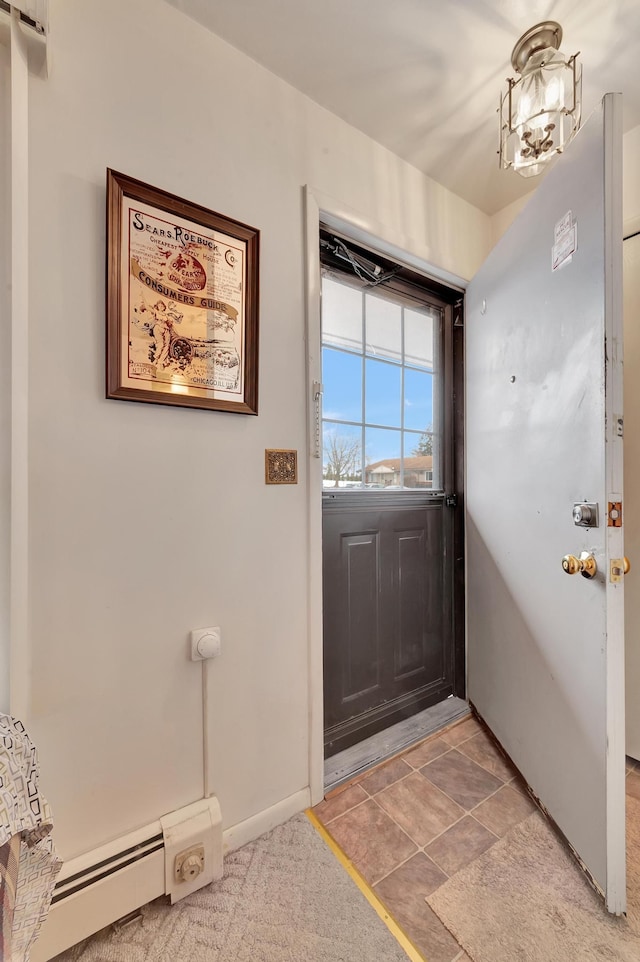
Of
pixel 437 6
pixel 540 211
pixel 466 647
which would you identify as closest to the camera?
pixel 437 6

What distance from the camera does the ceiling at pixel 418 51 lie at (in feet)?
3.54

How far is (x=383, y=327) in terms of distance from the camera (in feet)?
5.79

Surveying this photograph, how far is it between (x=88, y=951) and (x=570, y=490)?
171 cm

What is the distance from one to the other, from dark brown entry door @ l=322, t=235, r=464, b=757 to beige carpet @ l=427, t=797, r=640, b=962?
24.8 inches

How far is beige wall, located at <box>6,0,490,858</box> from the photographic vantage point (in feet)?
3.06

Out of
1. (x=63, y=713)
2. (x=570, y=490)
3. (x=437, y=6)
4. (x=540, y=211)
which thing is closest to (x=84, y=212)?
(x=437, y=6)

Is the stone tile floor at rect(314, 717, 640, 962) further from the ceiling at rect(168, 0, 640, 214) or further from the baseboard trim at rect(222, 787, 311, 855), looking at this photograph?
the ceiling at rect(168, 0, 640, 214)

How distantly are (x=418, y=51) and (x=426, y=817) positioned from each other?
2488mm

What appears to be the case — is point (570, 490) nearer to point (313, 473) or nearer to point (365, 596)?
point (313, 473)

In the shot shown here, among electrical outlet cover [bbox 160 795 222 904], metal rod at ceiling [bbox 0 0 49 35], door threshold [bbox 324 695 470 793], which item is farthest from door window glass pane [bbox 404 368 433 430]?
electrical outlet cover [bbox 160 795 222 904]

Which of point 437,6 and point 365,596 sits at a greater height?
point 437,6

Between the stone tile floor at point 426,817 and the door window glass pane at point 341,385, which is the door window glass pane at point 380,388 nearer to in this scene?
the door window glass pane at point 341,385

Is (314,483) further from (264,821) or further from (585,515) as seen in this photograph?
(264,821)

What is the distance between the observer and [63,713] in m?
0.95
